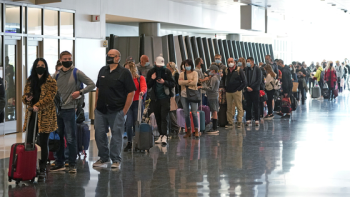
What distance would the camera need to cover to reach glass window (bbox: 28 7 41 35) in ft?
40.3

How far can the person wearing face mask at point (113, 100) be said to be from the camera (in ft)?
23.7

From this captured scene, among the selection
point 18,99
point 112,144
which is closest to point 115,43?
point 18,99

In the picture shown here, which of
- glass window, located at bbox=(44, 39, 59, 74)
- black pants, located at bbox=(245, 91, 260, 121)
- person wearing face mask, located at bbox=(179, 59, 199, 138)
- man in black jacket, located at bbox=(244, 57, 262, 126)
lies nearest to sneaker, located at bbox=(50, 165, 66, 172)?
person wearing face mask, located at bbox=(179, 59, 199, 138)

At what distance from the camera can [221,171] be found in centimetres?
721

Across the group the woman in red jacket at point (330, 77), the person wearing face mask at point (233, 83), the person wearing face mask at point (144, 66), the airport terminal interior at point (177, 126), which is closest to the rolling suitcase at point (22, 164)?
the airport terminal interior at point (177, 126)

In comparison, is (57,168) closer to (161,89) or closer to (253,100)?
(161,89)

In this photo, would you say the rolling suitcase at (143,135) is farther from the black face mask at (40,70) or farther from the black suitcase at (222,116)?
the black suitcase at (222,116)

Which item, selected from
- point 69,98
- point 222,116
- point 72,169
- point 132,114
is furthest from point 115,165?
point 222,116

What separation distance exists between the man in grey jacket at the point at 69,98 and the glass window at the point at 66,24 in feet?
21.7

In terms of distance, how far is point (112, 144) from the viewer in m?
7.52

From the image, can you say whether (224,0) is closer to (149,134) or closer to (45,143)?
(149,134)

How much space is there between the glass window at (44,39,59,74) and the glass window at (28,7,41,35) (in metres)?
0.42

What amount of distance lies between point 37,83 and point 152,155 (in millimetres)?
2741

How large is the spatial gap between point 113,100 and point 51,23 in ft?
21.9
